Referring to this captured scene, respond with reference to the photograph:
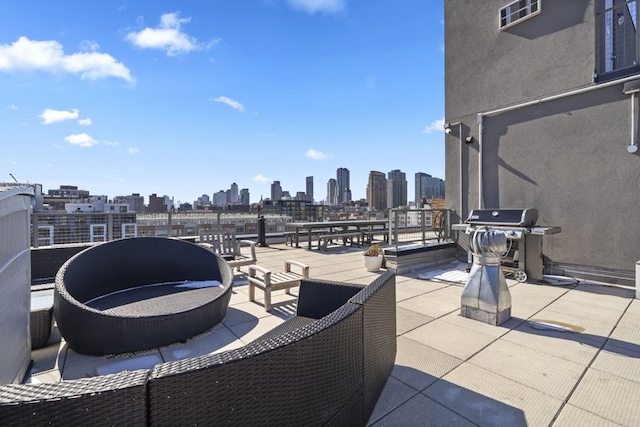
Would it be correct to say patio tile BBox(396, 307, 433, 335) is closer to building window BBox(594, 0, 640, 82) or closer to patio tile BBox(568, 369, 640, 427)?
patio tile BBox(568, 369, 640, 427)

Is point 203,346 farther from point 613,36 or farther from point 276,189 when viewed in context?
point 276,189

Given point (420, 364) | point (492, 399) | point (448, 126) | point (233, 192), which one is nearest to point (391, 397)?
point (420, 364)

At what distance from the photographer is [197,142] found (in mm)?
16953

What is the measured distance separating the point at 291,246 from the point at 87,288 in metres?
6.99

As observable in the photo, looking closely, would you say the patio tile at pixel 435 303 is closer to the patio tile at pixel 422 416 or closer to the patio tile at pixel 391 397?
the patio tile at pixel 391 397

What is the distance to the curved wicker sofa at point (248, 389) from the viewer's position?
821 mm

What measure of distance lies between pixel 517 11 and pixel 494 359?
7157mm

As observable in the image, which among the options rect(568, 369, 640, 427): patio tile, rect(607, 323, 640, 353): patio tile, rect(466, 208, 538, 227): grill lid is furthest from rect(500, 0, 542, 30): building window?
rect(568, 369, 640, 427): patio tile

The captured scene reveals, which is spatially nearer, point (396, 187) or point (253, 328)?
point (253, 328)

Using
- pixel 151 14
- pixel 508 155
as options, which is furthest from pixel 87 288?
pixel 508 155

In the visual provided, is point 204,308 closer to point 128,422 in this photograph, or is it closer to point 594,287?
point 128,422

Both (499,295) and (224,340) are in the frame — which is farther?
(499,295)

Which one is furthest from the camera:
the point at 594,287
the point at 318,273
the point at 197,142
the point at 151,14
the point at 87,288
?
the point at 197,142

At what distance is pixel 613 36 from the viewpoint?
5.54 m
